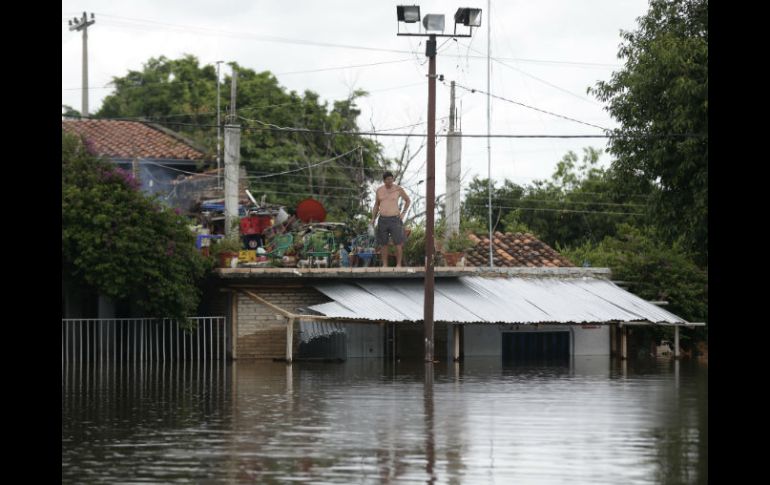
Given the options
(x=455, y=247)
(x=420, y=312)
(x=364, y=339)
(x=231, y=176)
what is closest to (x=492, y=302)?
(x=420, y=312)

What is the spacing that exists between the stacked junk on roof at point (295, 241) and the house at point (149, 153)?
324 inches

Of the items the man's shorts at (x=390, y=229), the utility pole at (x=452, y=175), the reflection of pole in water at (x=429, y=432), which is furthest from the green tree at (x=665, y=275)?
the reflection of pole in water at (x=429, y=432)

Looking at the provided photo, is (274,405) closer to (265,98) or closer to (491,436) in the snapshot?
(491,436)

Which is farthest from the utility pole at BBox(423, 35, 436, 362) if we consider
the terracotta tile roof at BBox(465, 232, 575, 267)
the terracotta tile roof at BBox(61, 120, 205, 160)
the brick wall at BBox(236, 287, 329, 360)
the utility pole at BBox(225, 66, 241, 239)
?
the terracotta tile roof at BBox(61, 120, 205, 160)

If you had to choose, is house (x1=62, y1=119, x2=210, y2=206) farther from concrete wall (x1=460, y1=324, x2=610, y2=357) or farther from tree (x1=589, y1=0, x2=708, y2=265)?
tree (x1=589, y1=0, x2=708, y2=265)

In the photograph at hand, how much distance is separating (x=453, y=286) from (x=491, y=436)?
19759 mm

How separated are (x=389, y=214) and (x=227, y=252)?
4.81 m

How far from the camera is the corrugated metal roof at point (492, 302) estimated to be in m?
33.0

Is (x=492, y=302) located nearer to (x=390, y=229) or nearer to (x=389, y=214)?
(x=390, y=229)

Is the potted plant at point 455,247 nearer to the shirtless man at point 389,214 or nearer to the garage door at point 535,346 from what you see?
the shirtless man at point 389,214

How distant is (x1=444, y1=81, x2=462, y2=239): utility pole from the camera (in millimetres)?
39062
